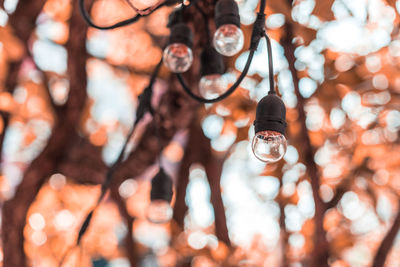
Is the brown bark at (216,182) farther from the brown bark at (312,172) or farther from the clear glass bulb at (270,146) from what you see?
the clear glass bulb at (270,146)

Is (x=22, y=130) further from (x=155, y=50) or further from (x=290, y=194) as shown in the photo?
(x=290, y=194)

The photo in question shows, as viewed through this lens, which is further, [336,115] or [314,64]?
[336,115]

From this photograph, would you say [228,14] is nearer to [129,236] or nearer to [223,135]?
[223,135]

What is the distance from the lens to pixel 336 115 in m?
1.60

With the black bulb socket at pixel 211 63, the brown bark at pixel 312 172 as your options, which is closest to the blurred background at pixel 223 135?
the brown bark at pixel 312 172

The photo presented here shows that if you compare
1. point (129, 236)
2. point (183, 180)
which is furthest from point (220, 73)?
point (129, 236)

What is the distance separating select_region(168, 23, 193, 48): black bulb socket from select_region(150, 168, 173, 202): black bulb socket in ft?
1.23

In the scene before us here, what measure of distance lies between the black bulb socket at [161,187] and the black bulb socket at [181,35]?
0.38m

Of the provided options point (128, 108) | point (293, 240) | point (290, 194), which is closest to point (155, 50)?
point (128, 108)

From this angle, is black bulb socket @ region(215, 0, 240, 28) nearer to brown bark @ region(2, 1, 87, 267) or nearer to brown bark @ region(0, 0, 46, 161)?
brown bark @ region(2, 1, 87, 267)

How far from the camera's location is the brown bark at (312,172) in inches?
47.2

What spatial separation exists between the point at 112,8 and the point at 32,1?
84cm

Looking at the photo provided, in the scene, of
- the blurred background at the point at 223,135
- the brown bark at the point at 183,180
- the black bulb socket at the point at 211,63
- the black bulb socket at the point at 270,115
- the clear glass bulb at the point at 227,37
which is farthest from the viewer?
the brown bark at the point at 183,180

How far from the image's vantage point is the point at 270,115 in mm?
758
